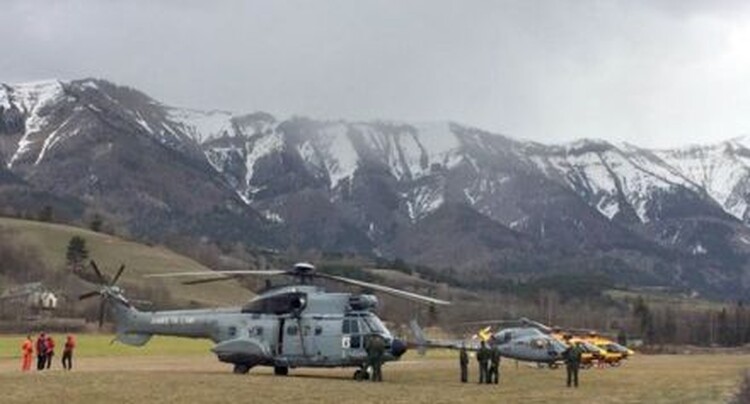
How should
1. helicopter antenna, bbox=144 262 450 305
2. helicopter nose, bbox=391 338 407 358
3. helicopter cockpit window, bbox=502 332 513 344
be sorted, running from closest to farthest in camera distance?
helicopter antenna, bbox=144 262 450 305, helicopter nose, bbox=391 338 407 358, helicopter cockpit window, bbox=502 332 513 344

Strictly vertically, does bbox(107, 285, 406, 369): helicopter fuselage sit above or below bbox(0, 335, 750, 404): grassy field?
above

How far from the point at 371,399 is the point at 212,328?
16.4 m

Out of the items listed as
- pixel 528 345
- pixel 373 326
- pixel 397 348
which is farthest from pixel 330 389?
pixel 528 345

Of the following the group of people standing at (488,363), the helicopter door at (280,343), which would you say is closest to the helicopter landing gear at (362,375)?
the helicopter door at (280,343)

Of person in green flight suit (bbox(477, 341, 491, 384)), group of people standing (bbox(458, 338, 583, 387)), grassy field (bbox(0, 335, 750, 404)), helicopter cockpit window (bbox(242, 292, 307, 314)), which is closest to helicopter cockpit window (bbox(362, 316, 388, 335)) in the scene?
grassy field (bbox(0, 335, 750, 404))

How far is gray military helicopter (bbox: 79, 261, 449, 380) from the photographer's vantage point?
4744 centimetres

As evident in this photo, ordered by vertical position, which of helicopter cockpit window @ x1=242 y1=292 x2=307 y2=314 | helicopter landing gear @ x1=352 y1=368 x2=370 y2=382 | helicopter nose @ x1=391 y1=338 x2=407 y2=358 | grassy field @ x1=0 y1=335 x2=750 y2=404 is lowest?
grassy field @ x1=0 y1=335 x2=750 y2=404

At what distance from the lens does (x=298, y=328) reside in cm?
4853

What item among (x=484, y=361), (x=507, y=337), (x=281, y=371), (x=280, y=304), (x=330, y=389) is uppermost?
(x=280, y=304)

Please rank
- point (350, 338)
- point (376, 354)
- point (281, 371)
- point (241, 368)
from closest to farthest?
point (376, 354) → point (350, 338) → point (281, 371) → point (241, 368)

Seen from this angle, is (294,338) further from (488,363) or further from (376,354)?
(488,363)

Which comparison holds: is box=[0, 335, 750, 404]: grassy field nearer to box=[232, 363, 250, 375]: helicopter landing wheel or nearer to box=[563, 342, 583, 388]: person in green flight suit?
box=[563, 342, 583, 388]: person in green flight suit

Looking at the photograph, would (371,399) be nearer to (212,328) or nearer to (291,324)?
(291,324)

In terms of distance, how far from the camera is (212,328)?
167 ft
